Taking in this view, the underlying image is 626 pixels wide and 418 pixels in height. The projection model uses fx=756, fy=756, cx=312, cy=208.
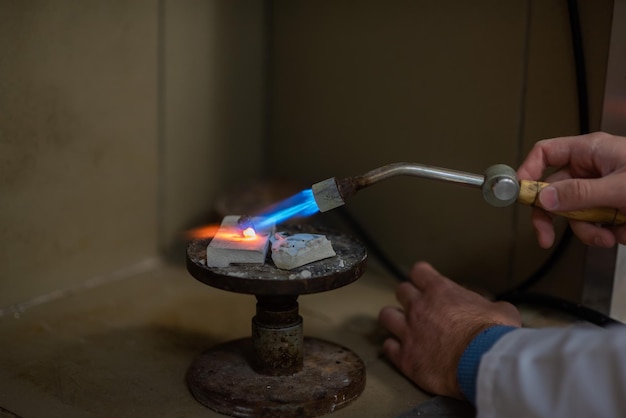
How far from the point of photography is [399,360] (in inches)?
50.8

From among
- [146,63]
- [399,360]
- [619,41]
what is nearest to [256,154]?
[146,63]

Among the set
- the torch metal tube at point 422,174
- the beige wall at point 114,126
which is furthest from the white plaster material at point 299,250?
the beige wall at point 114,126

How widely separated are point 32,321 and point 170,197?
44cm

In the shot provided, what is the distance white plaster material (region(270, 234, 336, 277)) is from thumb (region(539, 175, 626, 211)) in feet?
1.07

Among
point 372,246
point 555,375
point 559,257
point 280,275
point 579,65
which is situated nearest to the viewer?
point 555,375

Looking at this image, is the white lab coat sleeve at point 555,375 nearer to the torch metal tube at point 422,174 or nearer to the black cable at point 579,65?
the torch metal tube at point 422,174

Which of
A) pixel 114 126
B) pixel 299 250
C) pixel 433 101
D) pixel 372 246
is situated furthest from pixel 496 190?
pixel 114 126

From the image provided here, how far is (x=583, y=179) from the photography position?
3.57ft

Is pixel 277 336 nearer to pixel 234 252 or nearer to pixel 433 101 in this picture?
pixel 234 252

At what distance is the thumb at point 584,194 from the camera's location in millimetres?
1065

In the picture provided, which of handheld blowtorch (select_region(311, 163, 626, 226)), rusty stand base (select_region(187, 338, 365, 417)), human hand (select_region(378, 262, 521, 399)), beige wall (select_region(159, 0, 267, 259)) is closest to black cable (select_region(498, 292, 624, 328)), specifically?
human hand (select_region(378, 262, 521, 399))

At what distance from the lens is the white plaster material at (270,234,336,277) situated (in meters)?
1.09

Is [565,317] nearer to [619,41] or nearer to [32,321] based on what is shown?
[619,41]

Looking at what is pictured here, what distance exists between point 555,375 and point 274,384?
18.1 inches
